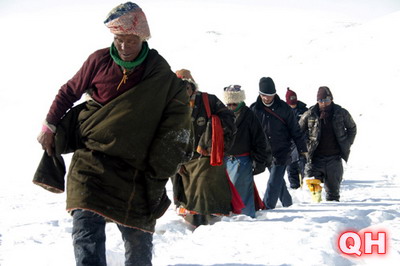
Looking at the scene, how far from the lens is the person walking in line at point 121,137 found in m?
2.77

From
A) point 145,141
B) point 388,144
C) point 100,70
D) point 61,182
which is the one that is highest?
point 100,70

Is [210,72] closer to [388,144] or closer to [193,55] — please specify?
[193,55]

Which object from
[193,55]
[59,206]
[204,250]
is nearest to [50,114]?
[204,250]

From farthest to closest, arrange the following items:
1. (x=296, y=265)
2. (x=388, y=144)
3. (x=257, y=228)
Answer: (x=388, y=144) → (x=257, y=228) → (x=296, y=265)

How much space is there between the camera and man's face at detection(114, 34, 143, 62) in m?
2.86

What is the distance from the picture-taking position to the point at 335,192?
741 centimetres

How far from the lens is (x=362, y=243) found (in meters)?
4.07

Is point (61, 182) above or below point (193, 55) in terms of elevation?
below

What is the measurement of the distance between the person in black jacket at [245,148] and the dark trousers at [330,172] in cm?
167

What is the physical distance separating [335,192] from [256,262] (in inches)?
162

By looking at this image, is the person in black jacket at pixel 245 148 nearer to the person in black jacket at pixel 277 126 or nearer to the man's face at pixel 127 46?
the person in black jacket at pixel 277 126

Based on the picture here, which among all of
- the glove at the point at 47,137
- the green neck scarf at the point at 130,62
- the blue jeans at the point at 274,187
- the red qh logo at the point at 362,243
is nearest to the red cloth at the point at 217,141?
the red qh logo at the point at 362,243

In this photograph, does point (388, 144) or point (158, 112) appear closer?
point (158, 112)

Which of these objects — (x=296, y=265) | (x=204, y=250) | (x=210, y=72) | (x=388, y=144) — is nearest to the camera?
(x=296, y=265)
